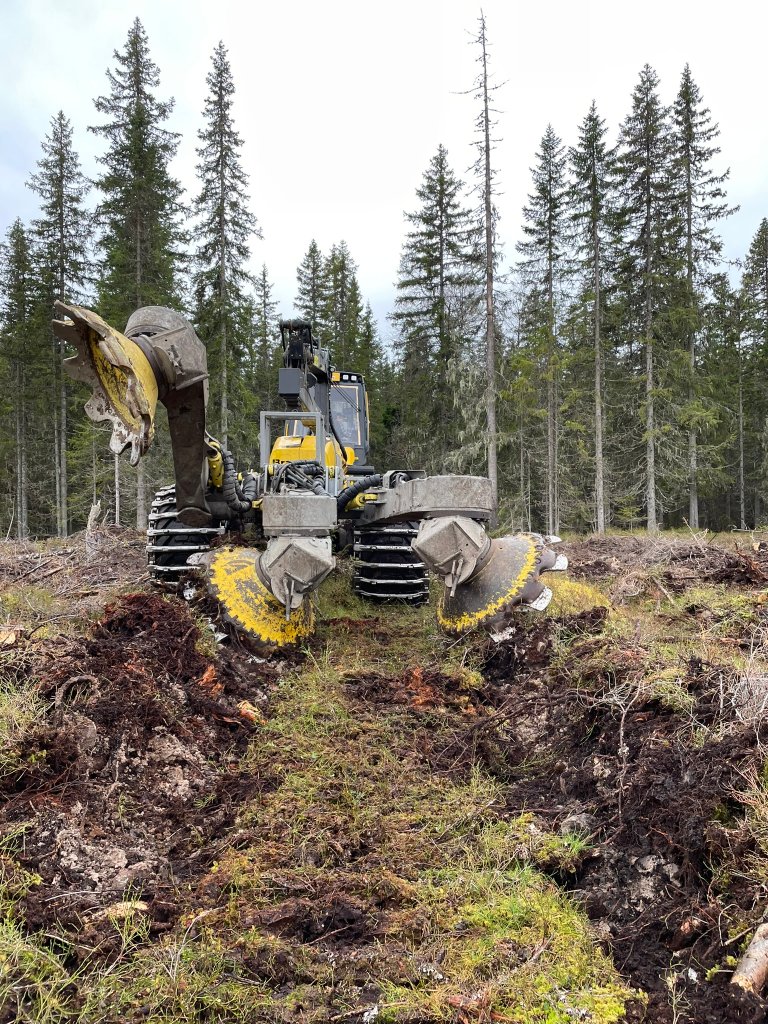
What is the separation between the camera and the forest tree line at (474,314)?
19516 millimetres

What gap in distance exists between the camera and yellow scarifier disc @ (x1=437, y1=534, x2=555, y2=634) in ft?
16.1

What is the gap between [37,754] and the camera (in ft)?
8.49

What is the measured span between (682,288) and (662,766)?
22955 millimetres

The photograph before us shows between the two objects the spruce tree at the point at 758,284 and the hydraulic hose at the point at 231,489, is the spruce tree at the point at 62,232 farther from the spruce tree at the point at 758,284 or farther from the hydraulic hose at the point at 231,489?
the spruce tree at the point at 758,284

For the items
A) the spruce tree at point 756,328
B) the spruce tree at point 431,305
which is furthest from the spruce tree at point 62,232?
the spruce tree at point 756,328

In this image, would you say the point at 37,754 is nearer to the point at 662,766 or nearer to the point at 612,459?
the point at 662,766

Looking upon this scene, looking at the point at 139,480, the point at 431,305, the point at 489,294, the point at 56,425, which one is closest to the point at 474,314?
the point at 489,294

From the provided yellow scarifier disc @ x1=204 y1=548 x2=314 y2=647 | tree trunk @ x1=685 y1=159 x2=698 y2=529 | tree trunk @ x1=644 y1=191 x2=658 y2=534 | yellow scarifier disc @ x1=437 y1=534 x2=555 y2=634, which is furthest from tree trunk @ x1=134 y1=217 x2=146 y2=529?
tree trunk @ x1=685 y1=159 x2=698 y2=529

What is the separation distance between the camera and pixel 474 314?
19672 millimetres

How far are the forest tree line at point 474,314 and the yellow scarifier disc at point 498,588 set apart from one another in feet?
43.8

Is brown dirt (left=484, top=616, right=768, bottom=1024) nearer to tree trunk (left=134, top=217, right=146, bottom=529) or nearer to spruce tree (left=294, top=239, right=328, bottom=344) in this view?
tree trunk (left=134, top=217, right=146, bottom=529)

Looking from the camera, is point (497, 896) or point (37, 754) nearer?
point (497, 896)

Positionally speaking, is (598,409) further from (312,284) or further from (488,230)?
(312,284)

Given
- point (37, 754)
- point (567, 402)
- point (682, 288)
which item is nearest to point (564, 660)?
point (37, 754)
